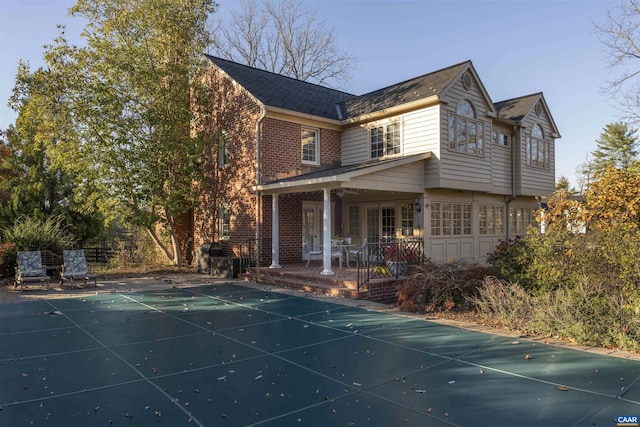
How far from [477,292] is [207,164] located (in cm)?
1162

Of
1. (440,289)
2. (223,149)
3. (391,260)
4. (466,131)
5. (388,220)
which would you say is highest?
(466,131)

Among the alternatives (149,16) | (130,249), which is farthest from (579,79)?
(130,249)

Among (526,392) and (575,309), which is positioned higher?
(575,309)

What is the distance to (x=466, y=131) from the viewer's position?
565 inches

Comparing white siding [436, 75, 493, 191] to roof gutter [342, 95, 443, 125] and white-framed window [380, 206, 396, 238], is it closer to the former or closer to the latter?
roof gutter [342, 95, 443, 125]

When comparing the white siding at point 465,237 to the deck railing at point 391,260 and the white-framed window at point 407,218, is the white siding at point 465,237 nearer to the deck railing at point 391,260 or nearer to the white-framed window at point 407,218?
the white-framed window at point 407,218

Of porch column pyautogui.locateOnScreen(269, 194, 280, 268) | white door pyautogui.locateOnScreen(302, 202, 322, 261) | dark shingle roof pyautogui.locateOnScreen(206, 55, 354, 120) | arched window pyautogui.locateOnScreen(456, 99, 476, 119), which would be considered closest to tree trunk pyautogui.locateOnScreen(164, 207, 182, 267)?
porch column pyautogui.locateOnScreen(269, 194, 280, 268)

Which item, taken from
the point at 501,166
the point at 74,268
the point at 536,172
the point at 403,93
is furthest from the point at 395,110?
the point at 74,268

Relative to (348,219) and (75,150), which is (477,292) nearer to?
(348,219)

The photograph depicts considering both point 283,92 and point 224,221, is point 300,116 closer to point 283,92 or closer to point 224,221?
point 283,92

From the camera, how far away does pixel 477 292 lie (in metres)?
8.71

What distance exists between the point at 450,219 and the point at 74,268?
12160 mm

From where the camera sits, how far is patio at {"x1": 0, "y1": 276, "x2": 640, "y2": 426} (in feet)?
12.7

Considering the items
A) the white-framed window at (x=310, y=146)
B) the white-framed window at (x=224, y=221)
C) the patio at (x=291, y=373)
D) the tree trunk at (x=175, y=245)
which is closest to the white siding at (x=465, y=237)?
the white-framed window at (x=310, y=146)
